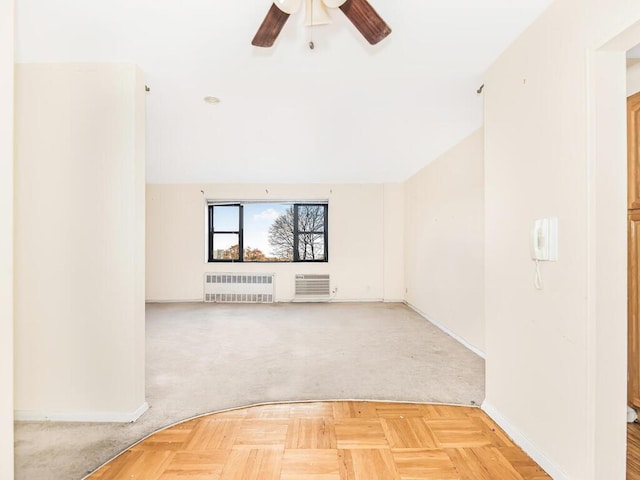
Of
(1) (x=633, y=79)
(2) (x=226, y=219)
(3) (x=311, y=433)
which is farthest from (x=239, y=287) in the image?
(1) (x=633, y=79)

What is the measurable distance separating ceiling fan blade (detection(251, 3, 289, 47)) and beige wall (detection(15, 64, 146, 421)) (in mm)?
929

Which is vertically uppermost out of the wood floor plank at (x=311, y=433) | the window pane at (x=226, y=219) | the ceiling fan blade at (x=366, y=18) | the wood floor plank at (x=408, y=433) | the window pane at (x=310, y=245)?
the ceiling fan blade at (x=366, y=18)

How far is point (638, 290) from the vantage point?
1.72 metres

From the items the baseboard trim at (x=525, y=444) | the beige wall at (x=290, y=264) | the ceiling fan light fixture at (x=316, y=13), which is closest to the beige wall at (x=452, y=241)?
the beige wall at (x=290, y=264)

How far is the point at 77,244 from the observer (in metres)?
1.91

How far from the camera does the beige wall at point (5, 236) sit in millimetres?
757

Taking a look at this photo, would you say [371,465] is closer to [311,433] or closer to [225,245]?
[311,433]

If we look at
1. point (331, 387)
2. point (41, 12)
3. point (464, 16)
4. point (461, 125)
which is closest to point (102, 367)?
point (331, 387)

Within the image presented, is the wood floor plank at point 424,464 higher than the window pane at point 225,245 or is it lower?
lower

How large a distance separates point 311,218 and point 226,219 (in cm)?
155

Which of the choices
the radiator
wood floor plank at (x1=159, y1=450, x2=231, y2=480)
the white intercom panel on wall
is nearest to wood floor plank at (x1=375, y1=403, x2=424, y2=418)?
wood floor plank at (x1=159, y1=450, x2=231, y2=480)

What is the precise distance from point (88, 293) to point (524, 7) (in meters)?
2.77

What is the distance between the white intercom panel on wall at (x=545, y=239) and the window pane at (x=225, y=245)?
4.93 m

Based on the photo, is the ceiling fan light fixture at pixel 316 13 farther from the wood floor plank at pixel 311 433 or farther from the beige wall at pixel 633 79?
the wood floor plank at pixel 311 433
